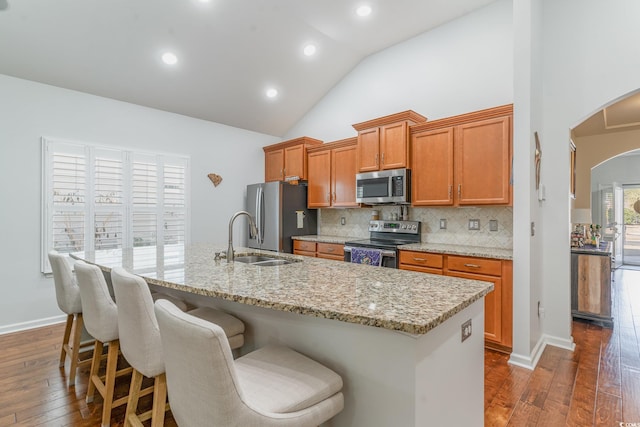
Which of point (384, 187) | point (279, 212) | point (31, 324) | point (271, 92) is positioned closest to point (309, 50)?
point (271, 92)

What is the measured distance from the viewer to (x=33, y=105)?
3393 mm

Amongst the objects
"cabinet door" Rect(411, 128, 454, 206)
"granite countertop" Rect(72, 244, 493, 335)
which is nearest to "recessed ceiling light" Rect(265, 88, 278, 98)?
"cabinet door" Rect(411, 128, 454, 206)

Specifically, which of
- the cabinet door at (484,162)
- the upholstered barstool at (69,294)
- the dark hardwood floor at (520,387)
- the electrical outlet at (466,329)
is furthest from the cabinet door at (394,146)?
the upholstered barstool at (69,294)

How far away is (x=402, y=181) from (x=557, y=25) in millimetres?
2031

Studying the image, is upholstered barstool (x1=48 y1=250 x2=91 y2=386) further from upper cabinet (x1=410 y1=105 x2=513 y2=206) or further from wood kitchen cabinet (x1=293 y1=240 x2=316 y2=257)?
upper cabinet (x1=410 y1=105 x2=513 y2=206)

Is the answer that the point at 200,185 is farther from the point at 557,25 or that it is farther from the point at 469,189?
the point at 557,25

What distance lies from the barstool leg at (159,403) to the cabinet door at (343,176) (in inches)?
124

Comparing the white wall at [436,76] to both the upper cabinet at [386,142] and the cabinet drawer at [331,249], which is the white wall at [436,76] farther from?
Answer: the cabinet drawer at [331,249]

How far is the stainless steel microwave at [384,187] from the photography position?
363cm

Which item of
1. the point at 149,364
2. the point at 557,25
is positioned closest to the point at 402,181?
the point at 557,25

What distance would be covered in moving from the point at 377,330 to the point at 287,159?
418cm

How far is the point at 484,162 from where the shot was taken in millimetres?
3074

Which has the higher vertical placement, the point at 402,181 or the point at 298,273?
the point at 402,181

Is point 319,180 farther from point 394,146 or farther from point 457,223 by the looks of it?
point 457,223
